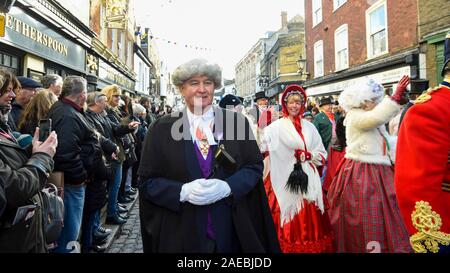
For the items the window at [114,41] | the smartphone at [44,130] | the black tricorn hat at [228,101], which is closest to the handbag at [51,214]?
the smartphone at [44,130]

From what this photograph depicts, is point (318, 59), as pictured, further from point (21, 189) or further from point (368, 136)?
point (21, 189)

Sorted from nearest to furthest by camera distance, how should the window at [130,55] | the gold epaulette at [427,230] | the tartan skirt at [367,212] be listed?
the gold epaulette at [427,230]
the tartan skirt at [367,212]
the window at [130,55]

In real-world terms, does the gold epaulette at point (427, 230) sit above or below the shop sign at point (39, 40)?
below

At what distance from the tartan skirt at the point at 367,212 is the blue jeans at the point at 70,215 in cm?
279

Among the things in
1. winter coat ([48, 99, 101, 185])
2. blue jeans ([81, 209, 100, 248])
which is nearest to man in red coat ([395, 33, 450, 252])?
winter coat ([48, 99, 101, 185])

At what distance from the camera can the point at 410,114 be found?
1.85 metres

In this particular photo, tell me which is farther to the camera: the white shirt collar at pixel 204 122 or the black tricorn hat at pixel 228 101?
the black tricorn hat at pixel 228 101

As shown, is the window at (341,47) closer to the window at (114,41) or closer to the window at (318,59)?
the window at (318,59)

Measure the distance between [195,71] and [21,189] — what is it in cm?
123

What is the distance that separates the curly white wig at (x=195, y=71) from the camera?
211 cm

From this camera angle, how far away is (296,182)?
3.60 meters

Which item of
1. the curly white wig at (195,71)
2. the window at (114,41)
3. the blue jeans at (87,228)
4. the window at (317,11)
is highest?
the window at (317,11)

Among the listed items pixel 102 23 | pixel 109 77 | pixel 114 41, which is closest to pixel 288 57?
pixel 114 41
